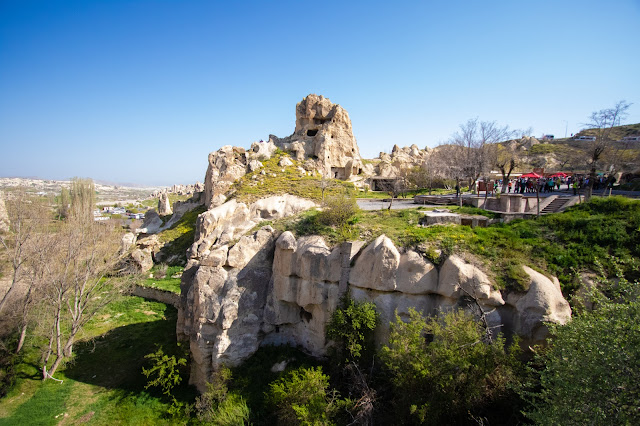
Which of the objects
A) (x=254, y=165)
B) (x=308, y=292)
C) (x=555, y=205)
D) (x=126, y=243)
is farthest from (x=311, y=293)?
(x=126, y=243)

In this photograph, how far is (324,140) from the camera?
115 feet

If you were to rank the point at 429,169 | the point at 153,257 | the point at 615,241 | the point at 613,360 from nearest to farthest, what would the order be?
the point at 613,360, the point at 615,241, the point at 153,257, the point at 429,169

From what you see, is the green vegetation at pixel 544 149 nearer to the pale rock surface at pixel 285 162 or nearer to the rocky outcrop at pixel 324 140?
the rocky outcrop at pixel 324 140

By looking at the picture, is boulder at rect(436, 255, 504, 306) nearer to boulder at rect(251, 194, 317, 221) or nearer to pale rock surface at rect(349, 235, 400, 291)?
pale rock surface at rect(349, 235, 400, 291)

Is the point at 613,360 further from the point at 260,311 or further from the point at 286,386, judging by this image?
the point at 260,311

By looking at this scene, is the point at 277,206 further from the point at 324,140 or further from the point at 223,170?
the point at 324,140

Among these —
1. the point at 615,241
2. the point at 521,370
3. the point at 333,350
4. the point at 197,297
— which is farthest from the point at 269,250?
the point at 615,241

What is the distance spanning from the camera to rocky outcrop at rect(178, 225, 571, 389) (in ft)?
33.3

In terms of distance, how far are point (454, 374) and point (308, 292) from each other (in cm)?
643

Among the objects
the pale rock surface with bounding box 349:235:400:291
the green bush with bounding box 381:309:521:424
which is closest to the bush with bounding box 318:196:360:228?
the pale rock surface with bounding box 349:235:400:291

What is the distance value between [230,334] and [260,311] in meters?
1.59

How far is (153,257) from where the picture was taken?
2989 centimetres

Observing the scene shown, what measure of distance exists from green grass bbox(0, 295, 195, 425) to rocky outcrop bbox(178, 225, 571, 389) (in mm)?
2426

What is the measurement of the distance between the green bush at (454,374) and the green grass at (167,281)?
1849 centimetres
